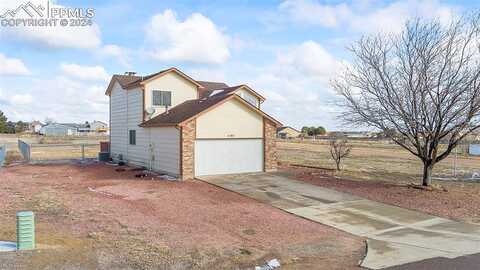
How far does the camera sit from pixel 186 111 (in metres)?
21.1

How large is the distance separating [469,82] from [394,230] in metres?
7.38

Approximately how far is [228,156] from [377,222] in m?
10.5

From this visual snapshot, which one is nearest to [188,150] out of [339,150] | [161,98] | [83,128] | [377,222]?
[161,98]

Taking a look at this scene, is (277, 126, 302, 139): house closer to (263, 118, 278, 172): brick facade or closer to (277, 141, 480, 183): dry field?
(277, 141, 480, 183): dry field

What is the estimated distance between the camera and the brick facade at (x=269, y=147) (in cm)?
2148

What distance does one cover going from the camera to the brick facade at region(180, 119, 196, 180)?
18875 millimetres

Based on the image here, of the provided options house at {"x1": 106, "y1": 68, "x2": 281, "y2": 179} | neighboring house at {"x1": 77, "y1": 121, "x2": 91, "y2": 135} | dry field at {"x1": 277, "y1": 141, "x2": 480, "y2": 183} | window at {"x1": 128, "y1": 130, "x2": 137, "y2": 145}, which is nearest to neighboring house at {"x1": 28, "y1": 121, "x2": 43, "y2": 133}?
neighboring house at {"x1": 77, "y1": 121, "x2": 91, "y2": 135}

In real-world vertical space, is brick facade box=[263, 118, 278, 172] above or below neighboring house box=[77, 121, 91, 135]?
below

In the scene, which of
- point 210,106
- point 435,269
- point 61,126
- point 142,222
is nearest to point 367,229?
point 435,269

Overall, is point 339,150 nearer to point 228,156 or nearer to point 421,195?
point 228,156

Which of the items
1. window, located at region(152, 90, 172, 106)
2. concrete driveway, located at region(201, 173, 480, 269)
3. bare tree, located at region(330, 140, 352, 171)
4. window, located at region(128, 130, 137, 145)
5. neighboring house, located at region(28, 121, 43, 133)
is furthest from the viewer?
neighboring house, located at region(28, 121, 43, 133)

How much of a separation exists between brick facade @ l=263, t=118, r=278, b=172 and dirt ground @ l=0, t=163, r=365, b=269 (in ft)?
20.1

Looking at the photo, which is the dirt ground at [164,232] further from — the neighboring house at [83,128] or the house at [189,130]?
the neighboring house at [83,128]

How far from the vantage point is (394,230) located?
32.9 feet
